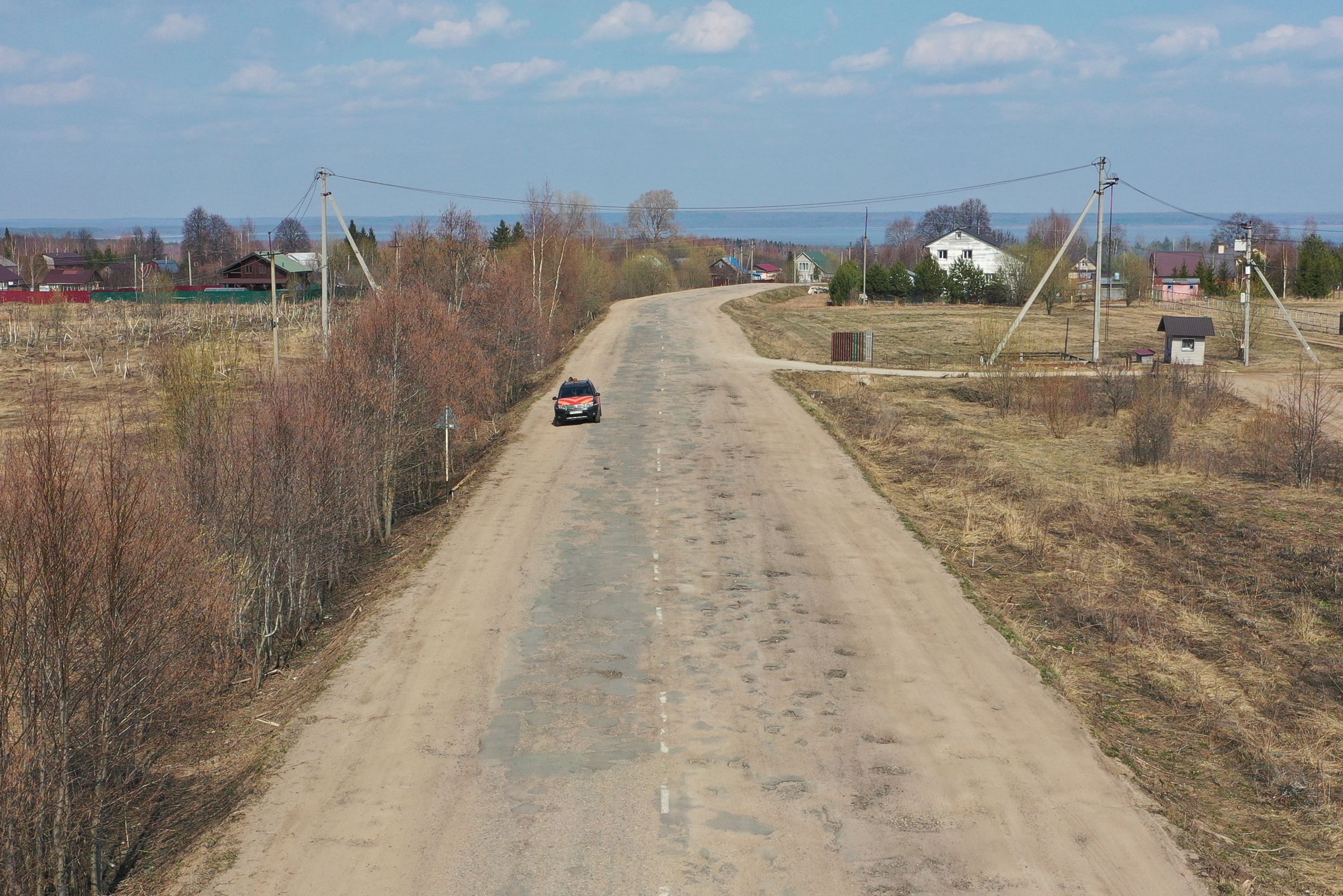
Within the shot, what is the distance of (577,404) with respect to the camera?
130 feet

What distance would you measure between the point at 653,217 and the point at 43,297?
100808mm

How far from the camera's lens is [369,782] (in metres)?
14.9

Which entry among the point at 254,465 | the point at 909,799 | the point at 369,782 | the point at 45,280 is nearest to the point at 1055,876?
the point at 909,799

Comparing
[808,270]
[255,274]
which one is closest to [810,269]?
[808,270]

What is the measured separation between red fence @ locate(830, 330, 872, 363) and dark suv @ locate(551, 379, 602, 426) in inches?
869

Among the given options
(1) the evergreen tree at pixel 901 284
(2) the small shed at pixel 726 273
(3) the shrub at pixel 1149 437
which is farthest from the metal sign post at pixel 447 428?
(2) the small shed at pixel 726 273

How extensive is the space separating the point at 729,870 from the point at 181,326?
70.0m

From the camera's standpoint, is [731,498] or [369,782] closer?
[369,782]

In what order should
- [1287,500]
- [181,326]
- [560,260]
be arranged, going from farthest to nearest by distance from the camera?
1. [181,326]
2. [560,260]
3. [1287,500]

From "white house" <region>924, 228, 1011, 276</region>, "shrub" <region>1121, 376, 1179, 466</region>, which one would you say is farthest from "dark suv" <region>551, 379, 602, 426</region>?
"white house" <region>924, 228, 1011, 276</region>

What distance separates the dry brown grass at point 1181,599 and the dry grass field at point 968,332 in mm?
19902

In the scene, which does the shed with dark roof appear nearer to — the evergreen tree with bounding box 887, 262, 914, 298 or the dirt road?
the evergreen tree with bounding box 887, 262, 914, 298

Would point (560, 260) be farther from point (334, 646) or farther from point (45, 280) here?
point (45, 280)

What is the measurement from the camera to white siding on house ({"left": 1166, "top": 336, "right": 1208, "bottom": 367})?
56.1 metres
